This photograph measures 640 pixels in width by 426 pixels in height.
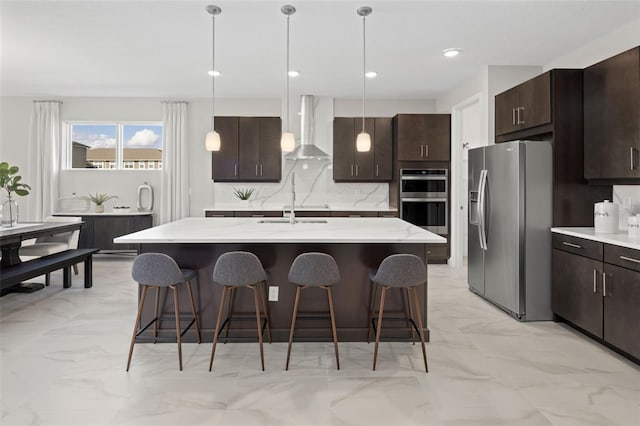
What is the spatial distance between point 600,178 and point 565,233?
55 centimetres

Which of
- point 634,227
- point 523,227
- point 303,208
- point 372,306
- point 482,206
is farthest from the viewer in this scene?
point 303,208

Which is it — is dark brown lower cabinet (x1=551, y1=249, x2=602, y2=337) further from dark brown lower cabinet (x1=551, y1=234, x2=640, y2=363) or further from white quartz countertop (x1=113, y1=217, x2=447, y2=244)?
white quartz countertop (x1=113, y1=217, x2=447, y2=244)

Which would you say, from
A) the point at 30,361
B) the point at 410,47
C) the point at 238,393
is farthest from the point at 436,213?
the point at 30,361

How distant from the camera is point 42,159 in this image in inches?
273

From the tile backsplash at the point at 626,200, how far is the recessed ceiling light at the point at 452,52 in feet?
6.87

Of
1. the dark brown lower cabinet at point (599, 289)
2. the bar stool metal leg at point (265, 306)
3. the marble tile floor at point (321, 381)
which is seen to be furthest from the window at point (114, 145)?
the dark brown lower cabinet at point (599, 289)

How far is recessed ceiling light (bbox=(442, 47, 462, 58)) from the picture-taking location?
4473mm

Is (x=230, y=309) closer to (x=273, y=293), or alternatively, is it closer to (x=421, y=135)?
(x=273, y=293)

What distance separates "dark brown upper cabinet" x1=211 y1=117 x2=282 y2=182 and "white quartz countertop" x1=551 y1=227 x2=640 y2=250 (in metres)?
4.27

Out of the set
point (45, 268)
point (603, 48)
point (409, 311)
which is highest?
point (603, 48)

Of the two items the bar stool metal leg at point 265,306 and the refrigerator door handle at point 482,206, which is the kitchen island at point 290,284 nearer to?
the bar stool metal leg at point 265,306

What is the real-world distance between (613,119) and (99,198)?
7098 millimetres

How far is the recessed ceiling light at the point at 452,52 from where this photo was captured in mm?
4473

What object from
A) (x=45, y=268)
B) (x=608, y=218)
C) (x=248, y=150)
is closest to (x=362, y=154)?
(x=248, y=150)
